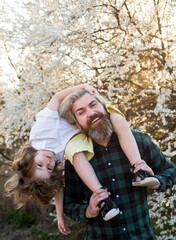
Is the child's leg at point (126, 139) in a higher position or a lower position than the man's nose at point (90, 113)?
lower

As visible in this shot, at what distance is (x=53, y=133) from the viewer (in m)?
1.94

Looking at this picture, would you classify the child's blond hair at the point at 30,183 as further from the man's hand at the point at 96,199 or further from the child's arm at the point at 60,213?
the man's hand at the point at 96,199

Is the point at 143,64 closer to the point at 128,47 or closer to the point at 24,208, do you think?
the point at 128,47

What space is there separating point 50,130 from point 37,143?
5.0 inches

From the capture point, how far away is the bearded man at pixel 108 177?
174 cm

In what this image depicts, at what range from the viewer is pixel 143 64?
3863 mm

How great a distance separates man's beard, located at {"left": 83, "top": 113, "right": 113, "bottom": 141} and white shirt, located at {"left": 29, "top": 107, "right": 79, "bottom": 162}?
191 mm

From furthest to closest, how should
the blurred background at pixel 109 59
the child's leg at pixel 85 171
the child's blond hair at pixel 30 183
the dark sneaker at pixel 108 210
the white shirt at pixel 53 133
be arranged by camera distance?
the blurred background at pixel 109 59 < the white shirt at pixel 53 133 < the child's blond hair at pixel 30 183 < the child's leg at pixel 85 171 < the dark sneaker at pixel 108 210

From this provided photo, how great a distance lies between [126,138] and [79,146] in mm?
286

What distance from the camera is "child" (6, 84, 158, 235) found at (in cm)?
174

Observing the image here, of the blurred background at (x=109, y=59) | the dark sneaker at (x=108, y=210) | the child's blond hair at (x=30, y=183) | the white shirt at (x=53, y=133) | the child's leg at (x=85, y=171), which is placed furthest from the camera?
the blurred background at (x=109, y=59)

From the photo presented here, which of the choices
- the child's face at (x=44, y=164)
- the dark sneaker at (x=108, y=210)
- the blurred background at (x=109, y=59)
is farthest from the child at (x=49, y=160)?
the blurred background at (x=109, y=59)

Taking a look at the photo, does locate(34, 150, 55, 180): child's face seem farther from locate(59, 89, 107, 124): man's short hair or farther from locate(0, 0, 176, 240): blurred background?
locate(0, 0, 176, 240): blurred background

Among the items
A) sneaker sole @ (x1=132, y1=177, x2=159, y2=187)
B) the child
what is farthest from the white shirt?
sneaker sole @ (x1=132, y1=177, x2=159, y2=187)
